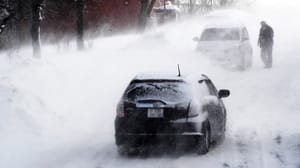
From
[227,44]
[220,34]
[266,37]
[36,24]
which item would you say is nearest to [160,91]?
[227,44]

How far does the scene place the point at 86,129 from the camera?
13625 millimetres

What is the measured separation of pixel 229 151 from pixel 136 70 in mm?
13408

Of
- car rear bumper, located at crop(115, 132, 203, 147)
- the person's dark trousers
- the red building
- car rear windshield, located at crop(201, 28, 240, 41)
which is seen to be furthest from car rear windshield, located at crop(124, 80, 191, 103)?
the red building

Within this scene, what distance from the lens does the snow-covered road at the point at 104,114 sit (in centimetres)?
1013

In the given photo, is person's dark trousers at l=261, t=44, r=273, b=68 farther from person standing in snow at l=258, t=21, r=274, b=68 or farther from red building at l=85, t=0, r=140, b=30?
red building at l=85, t=0, r=140, b=30

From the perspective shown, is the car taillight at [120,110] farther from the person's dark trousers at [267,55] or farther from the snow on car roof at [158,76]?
the person's dark trousers at [267,55]

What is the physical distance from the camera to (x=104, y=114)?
15727mm

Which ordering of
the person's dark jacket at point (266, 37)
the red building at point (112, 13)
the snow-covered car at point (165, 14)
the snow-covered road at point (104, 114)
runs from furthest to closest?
the snow-covered car at point (165, 14) → the red building at point (112, 13) → the person's dark jacket at point (266, 37) → the snow-covered road at point (104, 114)

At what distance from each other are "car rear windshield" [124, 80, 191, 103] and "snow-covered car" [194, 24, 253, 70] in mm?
14551

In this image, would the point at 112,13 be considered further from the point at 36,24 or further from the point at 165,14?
the point at 36,24

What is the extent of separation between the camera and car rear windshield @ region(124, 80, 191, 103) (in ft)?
33.3

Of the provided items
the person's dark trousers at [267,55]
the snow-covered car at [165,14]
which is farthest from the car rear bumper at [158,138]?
the snow-covered car at [165,14]

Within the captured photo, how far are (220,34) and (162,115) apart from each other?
1614 cm

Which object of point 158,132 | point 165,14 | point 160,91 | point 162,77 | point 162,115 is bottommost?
point 165,14
